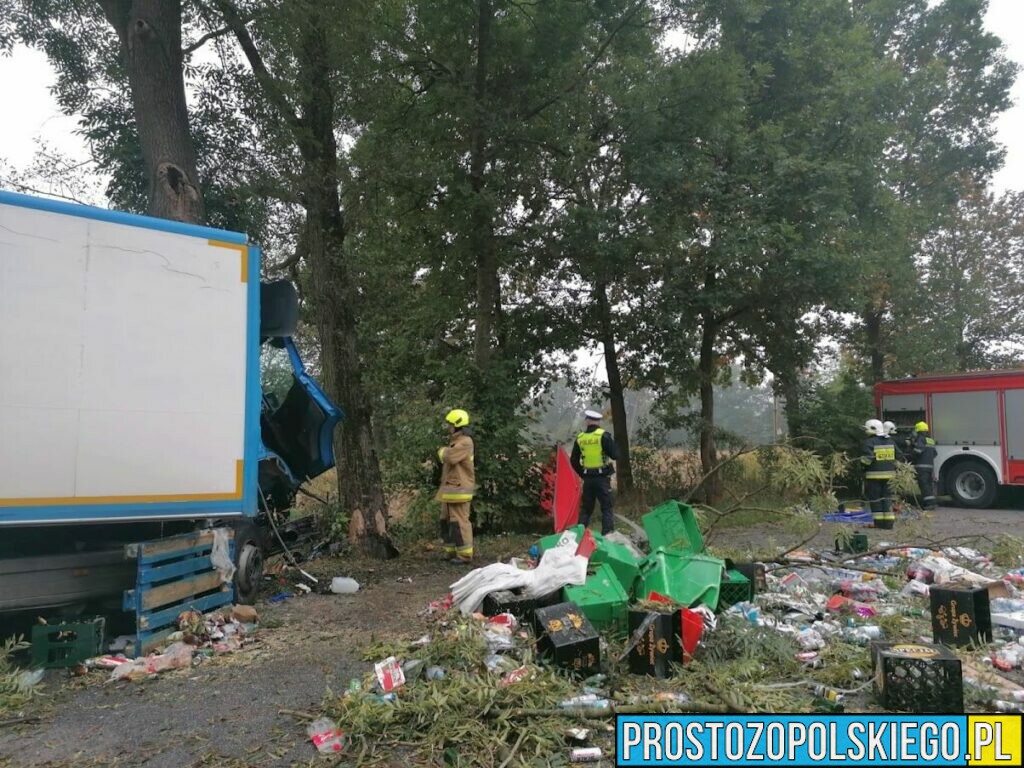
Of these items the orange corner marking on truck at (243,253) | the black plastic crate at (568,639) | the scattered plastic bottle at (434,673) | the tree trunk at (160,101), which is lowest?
the scattered plastic bottle at (434,673)

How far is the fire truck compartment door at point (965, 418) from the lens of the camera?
13.3 metres

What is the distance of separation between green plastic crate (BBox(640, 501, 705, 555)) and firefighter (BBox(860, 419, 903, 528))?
440 centimetres

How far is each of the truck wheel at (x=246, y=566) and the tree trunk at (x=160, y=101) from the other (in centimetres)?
333

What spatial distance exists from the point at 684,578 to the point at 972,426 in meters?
11.4

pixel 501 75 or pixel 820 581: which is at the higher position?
pixel 501 75

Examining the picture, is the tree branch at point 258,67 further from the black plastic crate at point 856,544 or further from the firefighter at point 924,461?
the firefighter at point 924,461

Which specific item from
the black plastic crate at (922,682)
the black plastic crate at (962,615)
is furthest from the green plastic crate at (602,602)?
the black plastic crate at (962,615)

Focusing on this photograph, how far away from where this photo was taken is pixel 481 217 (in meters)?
10.4

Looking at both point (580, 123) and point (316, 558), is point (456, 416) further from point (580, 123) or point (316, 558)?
point (580, 123)

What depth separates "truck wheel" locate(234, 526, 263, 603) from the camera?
598cm

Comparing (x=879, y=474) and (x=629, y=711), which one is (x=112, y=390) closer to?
(x=629, y=711)

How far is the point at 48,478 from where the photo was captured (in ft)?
14.8

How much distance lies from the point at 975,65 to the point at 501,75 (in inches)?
517

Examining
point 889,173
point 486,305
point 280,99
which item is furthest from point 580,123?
point 889,173
